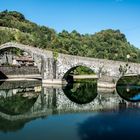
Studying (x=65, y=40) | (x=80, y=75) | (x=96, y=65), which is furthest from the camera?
(x=65, y=40)

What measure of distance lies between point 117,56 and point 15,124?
42.4 m

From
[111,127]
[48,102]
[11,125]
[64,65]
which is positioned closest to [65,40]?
[64,65]

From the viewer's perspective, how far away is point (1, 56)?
4778cm

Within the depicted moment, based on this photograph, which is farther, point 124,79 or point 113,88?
point 124,79

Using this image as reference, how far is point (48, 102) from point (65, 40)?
111 feet

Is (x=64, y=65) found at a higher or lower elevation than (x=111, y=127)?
higher

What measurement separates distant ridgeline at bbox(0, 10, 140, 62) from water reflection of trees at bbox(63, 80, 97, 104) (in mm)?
11940

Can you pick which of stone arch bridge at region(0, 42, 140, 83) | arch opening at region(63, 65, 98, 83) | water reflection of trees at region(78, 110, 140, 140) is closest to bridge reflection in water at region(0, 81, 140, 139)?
stone arch bridge at region(0, 42, 140, 83)

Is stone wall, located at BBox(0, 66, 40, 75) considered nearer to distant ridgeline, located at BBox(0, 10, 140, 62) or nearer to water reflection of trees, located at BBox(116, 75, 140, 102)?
distant ridgeline, located at BBox(0, 10, 140, 62)

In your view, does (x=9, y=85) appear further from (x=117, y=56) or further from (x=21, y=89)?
(x=117, y=56)

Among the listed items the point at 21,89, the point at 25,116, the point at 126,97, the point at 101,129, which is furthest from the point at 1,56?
the point at 101,129

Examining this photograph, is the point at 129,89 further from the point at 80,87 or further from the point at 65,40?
the point at 65,40

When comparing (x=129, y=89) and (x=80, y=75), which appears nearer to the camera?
(x=129, y=89)

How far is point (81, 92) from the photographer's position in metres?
36.3
